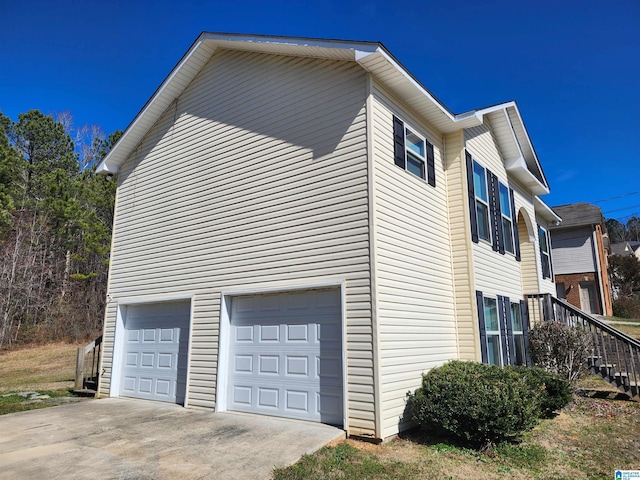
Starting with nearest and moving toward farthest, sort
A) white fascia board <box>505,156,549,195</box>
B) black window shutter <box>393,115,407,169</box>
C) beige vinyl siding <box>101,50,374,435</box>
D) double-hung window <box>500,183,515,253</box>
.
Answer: beige vinyl siding <box>101,50,374,435</box>
black window shutter <box>393,115,407,169</box>
double-hung window <box>500,183,515,253</box>
white fascia board <box>505,156,549,195</box>

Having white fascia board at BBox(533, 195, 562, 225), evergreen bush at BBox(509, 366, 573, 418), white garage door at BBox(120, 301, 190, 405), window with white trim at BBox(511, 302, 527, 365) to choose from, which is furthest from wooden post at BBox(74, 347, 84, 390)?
white fascia board at BBox(533, 195, 562, 225)

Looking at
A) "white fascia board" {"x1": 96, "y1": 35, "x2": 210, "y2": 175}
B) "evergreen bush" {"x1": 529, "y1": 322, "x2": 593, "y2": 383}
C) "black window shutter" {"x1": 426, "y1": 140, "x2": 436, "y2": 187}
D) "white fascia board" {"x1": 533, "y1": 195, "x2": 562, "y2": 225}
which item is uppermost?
"white fascia board" {"x1": 96, "y1": 35, "x2": 210, "y2": 175}

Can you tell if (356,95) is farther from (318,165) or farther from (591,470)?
(591,470)

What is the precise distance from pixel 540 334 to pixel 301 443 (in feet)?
24.5

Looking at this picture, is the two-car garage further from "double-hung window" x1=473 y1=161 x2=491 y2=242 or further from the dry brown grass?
the dry brown grass

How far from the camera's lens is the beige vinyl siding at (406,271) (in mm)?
6418

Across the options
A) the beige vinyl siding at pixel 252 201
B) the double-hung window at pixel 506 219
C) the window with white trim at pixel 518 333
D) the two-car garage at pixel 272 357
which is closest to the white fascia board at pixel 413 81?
the beige vinyl siding at pixel 252 201

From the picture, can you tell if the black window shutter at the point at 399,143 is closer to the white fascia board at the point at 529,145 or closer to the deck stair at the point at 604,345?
the white fascia board at the point at 529,145

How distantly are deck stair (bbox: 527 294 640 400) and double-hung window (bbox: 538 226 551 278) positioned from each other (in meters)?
2.38

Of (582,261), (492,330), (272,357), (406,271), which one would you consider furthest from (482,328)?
Result: (582,261)

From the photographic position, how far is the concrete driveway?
15.6 feet

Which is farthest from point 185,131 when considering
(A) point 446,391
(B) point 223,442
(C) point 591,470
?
(C) point 591,470

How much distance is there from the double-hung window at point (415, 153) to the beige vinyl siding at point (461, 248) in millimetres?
1079

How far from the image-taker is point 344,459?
205 inches
